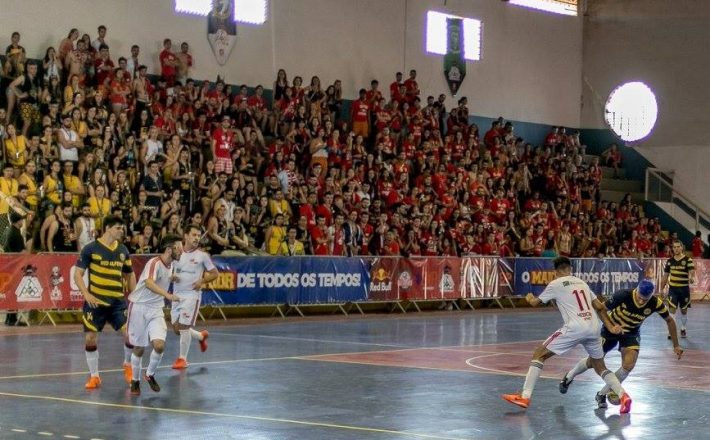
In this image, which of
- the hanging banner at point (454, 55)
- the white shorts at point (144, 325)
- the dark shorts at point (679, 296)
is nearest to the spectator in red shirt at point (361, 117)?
the hanging banner at point (454, 55)

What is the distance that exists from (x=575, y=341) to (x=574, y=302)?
0.49 metres

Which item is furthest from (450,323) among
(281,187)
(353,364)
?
(353,364)

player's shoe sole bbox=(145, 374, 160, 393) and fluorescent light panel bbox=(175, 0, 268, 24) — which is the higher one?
fluorescent light panel bbox=(175, 0, 268, 24)

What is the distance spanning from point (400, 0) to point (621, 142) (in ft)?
42.3

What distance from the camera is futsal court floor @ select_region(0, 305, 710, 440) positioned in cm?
1242

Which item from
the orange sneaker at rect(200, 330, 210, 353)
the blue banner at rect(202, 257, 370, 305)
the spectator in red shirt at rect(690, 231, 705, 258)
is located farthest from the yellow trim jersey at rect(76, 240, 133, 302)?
the spectator in red shirt at rect(690, 231, 705, 258)

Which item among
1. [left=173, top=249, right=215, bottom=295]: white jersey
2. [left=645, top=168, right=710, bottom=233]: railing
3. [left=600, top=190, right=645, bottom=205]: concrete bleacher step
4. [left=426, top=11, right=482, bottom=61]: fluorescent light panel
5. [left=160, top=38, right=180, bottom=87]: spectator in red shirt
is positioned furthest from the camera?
[left=645, top=168, right=710, bottom=233]: railing

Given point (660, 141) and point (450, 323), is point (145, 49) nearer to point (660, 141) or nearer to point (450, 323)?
point (450, 323)

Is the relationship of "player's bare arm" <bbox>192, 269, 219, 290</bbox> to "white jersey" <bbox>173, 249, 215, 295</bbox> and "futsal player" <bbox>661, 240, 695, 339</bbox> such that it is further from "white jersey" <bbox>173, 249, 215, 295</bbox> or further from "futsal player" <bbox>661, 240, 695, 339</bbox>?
"futsal player" <bbox>661, 240, 695, 339</bbox>

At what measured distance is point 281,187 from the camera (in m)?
31.6

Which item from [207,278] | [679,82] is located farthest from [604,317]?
[679,82]

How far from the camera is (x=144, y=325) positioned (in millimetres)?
15484

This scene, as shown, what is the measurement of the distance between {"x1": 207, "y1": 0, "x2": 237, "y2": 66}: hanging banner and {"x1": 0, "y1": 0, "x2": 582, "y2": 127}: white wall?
0.77ft

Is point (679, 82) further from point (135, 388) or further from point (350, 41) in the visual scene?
point (135, 388)
